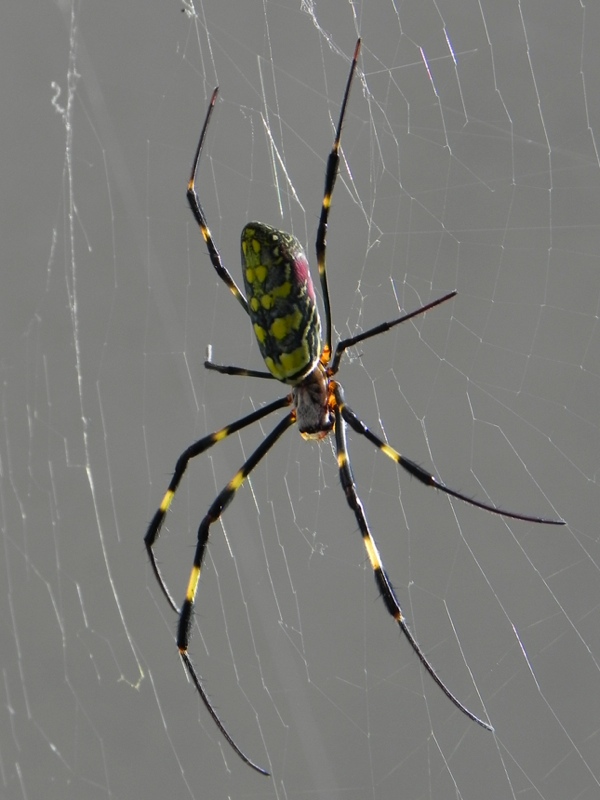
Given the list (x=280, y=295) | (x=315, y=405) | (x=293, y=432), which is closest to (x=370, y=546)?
(x=315, y=405)

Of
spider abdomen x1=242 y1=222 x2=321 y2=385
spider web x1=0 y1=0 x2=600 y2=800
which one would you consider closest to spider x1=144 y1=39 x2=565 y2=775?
spider abdomen x1=242 y1=222 x2=321 y2=385

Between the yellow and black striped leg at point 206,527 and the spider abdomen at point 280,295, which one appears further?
the yellow and black striped leg at point 206,527

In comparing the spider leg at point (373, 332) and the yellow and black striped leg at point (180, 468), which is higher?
the spider leg at point (373, 332)

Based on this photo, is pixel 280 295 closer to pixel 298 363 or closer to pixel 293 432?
pixel 298 363

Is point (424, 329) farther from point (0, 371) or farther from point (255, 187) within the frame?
point (0, 371)

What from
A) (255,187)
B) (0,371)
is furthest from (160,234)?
(0,371)

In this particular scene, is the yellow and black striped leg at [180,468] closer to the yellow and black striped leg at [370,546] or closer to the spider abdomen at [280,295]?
the yellow and black striped leg at [370,546]

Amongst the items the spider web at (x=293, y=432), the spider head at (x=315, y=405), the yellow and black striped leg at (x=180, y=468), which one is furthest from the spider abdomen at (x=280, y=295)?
the spider web at (x=293, y=432)
